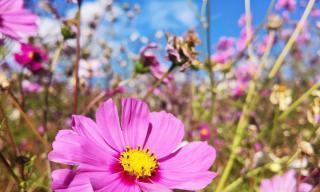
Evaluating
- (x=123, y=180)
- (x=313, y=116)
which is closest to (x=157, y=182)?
(x=123, y=180)

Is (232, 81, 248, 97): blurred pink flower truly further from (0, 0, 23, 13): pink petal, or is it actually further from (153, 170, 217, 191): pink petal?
(153, 170, 217, 191): pink petal

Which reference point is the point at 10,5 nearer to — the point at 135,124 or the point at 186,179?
the point at 135,124

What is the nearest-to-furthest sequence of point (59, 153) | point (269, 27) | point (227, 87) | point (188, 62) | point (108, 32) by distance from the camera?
point (59, 153)
point (188, 62)
point (269, 27)
point (227, 87)
point (108, 32)

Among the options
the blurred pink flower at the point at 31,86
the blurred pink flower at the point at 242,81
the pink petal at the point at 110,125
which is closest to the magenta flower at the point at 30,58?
the blurred pink flower at the point at 31,86

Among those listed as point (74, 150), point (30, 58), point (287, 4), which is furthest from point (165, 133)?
point (287, 4)

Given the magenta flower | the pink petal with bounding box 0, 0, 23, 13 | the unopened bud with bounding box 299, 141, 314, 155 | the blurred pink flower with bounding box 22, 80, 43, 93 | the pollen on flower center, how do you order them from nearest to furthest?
1. the pollen on flower center
2. the unopened bud with bounding box 299, 141, 314, 155
3. the pink petal with bounding box 0, 0, 23, 13
4. the magenta flower
5. the blurred pink flower with bounding box 22, 80, 43, 93

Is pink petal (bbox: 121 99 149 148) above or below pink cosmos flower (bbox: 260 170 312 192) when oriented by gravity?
above

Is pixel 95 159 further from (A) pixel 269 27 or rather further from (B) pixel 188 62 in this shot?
(A) pixel 269 27

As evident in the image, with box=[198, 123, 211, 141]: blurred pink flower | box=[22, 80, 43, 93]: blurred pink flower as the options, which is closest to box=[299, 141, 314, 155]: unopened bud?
box=[198, 123, 211, 141]: blurred pink flower
